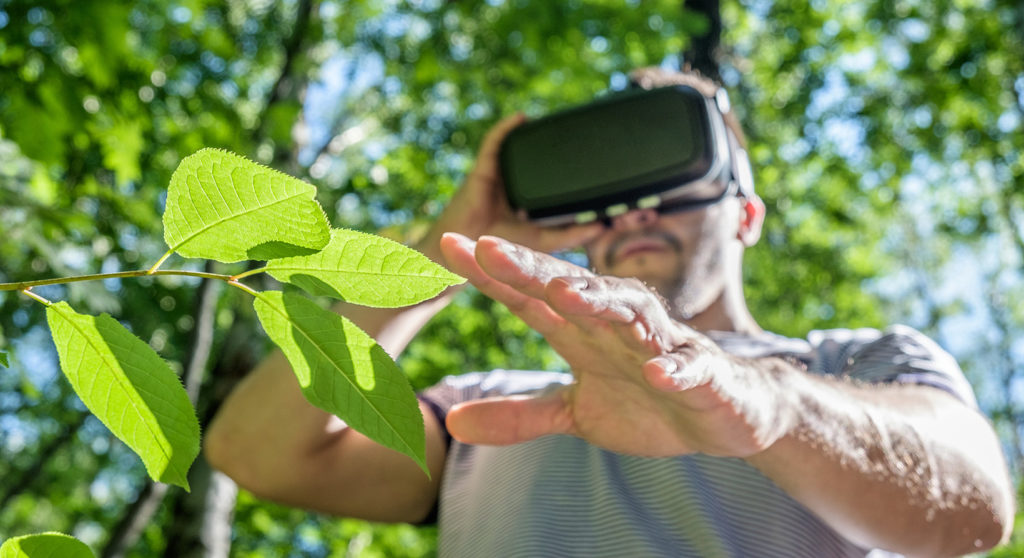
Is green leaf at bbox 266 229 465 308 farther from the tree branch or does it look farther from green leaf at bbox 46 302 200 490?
→ the tree branch

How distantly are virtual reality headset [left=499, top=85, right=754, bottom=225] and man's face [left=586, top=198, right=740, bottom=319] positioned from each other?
25cm

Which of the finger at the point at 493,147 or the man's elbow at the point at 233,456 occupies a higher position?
the finger at the point at 493,147

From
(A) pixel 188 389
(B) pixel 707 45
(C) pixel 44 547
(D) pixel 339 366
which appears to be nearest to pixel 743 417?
(D) pixel 339 366

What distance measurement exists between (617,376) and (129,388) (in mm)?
648

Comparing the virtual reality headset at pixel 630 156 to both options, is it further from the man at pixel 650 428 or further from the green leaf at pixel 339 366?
the green leaf at pixel 339 366


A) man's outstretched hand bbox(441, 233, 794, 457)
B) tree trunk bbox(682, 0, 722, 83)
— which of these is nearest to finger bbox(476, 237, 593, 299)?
man's outstretched hand bbox(441, 233, 794, 457)

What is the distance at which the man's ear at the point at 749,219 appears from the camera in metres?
2.22

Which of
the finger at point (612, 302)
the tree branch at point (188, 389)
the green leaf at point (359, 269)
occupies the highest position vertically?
the green leaf at point (359, 269)

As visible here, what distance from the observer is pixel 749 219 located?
7.55 feet

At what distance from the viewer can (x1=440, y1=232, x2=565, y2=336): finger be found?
2.25ft

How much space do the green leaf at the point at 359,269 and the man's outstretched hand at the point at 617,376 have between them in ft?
0.61

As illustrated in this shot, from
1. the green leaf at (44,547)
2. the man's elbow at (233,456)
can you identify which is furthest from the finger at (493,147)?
the green leaf at (44,547)

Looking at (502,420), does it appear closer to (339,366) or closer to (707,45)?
(339,366)

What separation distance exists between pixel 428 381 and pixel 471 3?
2610 millimetres
